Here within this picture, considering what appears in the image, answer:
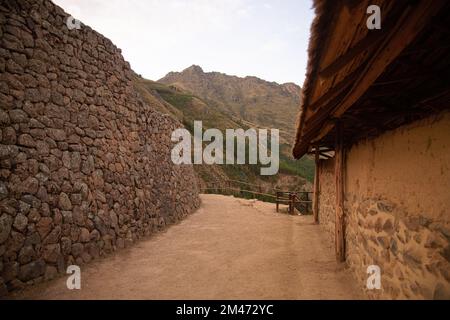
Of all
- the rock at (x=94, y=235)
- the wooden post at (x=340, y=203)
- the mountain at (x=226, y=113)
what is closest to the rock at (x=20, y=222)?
the rock at (x=94, y=235)

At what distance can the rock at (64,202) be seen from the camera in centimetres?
534

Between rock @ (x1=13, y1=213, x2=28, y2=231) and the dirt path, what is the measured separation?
3.28 feet

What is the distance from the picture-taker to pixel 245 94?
92.6 meters

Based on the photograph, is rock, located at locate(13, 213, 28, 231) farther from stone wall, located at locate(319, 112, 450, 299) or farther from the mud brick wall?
the mud brick wall

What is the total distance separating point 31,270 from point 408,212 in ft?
18.2

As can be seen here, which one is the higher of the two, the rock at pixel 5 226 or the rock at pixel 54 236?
the rock at pixel 5 226

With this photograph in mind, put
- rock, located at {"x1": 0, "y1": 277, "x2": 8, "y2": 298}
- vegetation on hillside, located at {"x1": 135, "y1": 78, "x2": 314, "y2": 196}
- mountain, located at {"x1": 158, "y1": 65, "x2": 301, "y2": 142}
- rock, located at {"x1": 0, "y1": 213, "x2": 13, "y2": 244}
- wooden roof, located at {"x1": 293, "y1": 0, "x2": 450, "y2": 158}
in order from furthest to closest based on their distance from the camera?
mountain, located at {"x1": 158, "y1": 65, "x2": 301, "y2": 142}, vegetation on hillside, located at {"x1": 135, "y1": 78, "x2": 314, "y2": 196}, rock, located at {"x1": 0, "y1": 213, "x2": 13, "y2": 244}, rock, located at {"x1": 0, "y1": 277, "x2": 8, "y2": 298}, wooden roof, located at {"x1": 293, "y1": 0, "x2": 450, "y2": 158}

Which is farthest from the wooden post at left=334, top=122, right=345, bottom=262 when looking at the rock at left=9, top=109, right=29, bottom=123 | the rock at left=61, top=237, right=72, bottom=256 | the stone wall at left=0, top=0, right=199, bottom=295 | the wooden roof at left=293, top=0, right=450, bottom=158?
the rock at left=9, top=109, right=29, bottom=123

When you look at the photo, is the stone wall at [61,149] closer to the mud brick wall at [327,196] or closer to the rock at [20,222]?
the rock at [20,222]

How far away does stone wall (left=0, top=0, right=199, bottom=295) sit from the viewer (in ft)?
15.0

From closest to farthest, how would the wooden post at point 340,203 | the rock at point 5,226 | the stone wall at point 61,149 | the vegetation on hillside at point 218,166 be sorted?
the rock at point 5,226 < the stone wall at point 61,149 < the wooden post at point 340,203 < the vegetation on hillside at point 218,166

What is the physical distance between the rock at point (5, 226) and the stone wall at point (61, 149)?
0.01 metres

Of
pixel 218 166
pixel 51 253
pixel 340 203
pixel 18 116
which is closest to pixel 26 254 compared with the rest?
pixel 51 253

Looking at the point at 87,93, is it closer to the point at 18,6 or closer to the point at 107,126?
the point at 107,126
